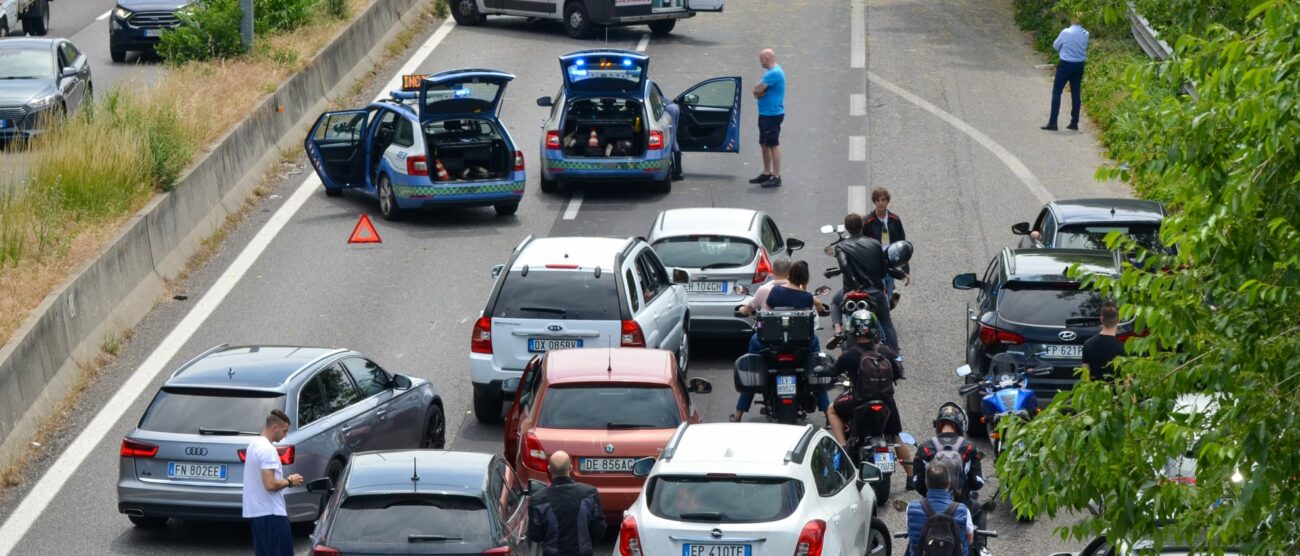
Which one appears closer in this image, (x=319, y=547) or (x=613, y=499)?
(x=319, y=547)

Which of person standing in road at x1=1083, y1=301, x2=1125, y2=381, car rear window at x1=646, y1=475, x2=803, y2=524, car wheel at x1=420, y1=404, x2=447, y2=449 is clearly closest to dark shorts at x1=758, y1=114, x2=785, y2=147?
car wheel at x1=420, y1=404, x2=447, y2=449

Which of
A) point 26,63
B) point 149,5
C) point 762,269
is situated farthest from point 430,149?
point 149,5

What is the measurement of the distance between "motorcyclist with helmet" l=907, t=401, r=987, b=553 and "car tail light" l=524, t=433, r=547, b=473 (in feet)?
9.34

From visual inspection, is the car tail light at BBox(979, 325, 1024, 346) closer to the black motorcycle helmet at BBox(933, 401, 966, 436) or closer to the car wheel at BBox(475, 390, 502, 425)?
the black motorcycle helmet at BBox(933, 401, 966, 436)

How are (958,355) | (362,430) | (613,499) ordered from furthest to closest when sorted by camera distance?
1. (958,355)
2. (362,430)
3. (613,499)

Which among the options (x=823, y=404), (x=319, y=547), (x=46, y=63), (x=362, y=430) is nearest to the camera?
(x=319, y=547)

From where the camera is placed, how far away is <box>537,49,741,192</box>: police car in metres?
25.1

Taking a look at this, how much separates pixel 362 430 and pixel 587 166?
10.8 m

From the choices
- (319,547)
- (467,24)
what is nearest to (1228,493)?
(319,547)

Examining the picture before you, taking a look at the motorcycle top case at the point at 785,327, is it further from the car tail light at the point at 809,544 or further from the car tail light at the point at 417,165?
the car tail light at the point at 417,165

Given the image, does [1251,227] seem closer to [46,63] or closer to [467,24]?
[46,63]

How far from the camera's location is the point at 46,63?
92.9 ft

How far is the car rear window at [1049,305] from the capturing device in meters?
16.1

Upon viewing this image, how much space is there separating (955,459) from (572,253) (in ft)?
18.9
